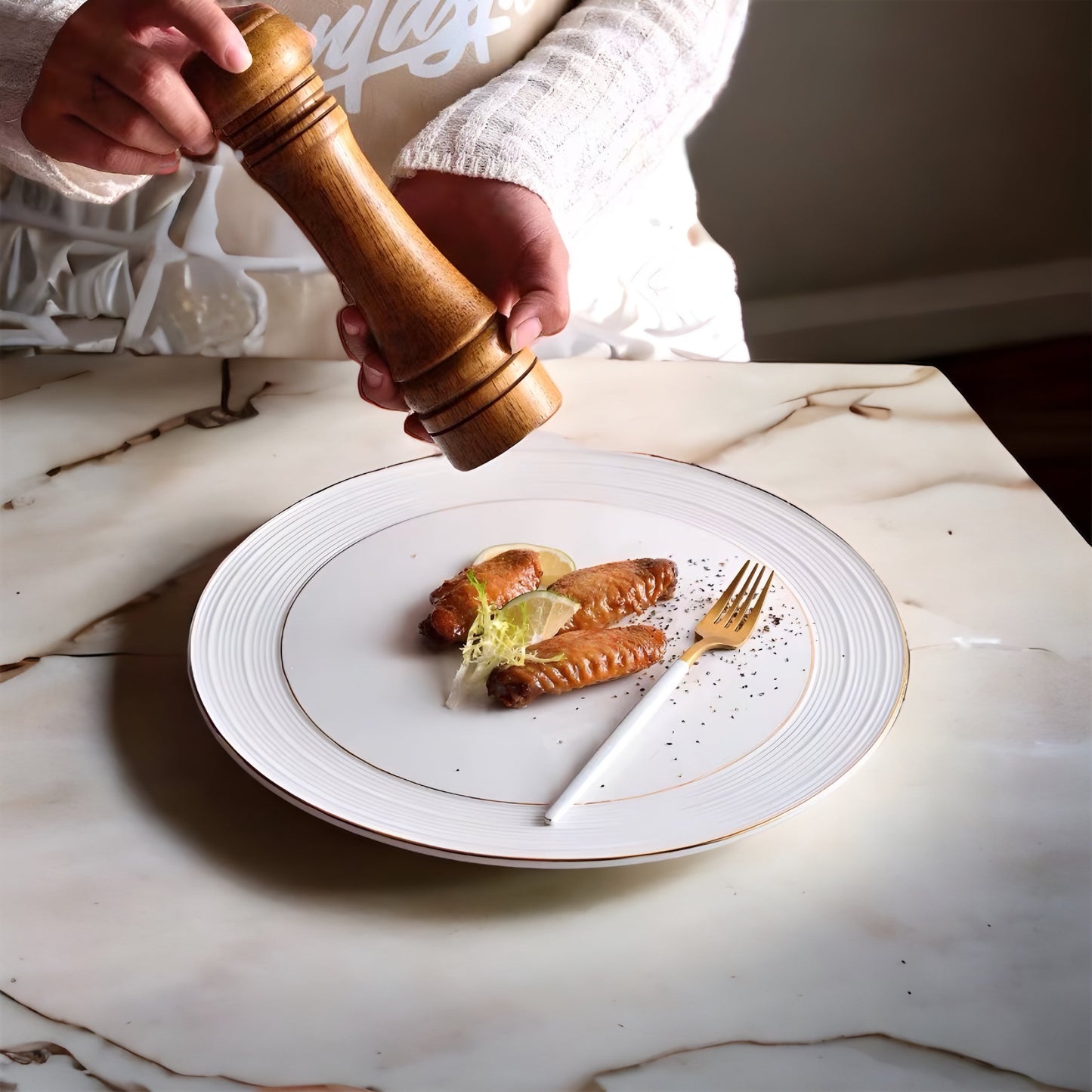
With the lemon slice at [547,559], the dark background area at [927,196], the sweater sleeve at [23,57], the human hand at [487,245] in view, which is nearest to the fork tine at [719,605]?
the lemon slice at [547,559]

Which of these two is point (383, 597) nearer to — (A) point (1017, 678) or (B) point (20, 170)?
(A) point (1017, 678)

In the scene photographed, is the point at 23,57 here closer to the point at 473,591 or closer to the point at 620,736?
the point at 473,591

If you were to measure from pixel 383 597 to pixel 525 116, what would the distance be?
521mm

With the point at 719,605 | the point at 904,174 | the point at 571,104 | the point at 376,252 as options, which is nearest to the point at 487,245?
the point at 571,104

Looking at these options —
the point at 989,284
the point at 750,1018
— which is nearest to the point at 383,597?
the point at 750,1018

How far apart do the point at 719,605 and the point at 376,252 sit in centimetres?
31

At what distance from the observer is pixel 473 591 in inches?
29.8

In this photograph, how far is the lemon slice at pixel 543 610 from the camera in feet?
2.47

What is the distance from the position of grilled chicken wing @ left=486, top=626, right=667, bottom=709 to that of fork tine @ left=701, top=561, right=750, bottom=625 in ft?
0.12

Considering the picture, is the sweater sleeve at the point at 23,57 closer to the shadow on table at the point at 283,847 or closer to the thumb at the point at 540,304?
the thumb at the point at 540,304

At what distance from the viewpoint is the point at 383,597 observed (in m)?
0.79

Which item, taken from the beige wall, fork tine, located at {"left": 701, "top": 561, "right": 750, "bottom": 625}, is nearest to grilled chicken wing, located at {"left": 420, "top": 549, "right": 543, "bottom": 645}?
fork tine, located at {"left": 701, "top": 561, "right": 750, "bottom": 625}

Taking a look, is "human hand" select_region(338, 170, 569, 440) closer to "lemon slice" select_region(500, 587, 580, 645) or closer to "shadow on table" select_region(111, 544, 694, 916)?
"lemon slice" select_region(500, 587, 580, 645)

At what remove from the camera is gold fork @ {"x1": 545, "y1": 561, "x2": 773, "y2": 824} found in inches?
24.5
